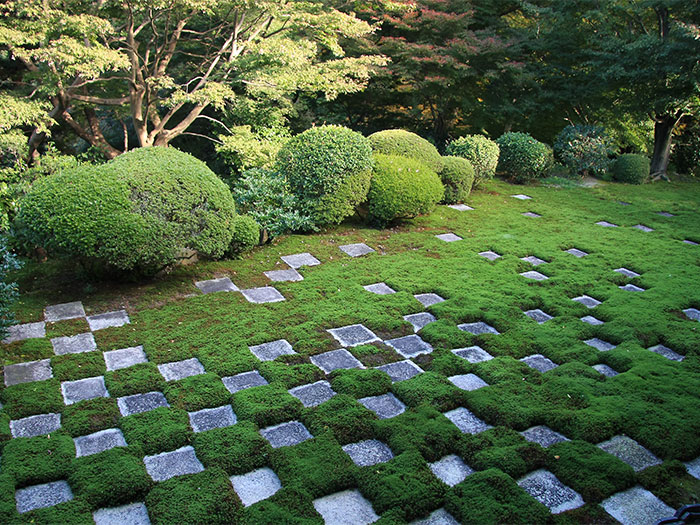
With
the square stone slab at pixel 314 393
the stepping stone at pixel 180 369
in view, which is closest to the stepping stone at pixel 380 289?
the square stone slab at pixel 314 393

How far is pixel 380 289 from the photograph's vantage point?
591 centimetres

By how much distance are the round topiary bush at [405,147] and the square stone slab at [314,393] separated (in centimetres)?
528

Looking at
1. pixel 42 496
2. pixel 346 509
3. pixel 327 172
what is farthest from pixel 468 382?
pixel 327 172

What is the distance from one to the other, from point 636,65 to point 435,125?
465 centimetres

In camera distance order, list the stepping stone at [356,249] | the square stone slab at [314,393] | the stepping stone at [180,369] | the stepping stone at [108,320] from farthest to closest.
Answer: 1. the stepping stone at [356,249]
2. the stepping stone at [108,320]
3. the stepping stone at [180,369]
4. the square stone slab at [314,393]

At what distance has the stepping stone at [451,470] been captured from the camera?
3152mm

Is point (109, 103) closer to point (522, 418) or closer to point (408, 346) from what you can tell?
point (408, 346)

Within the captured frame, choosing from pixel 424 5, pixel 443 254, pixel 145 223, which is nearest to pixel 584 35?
pixel 424 5

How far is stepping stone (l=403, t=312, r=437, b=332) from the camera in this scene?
5086 mm

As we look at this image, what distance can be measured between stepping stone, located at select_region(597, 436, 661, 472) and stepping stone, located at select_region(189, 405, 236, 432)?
235 centimetres

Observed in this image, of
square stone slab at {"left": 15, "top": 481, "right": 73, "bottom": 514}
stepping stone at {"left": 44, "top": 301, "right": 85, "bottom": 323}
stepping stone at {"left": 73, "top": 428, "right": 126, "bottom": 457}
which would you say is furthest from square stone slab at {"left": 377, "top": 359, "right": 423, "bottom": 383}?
stepping stone at {"left": 44, "top": 301, "right": 85, "bottom": 323}

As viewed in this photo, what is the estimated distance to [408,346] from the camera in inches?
185

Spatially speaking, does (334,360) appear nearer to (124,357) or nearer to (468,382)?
(468,382)

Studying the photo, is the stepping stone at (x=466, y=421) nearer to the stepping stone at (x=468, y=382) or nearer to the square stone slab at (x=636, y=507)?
the stepping stone at (x=468, y=382)
